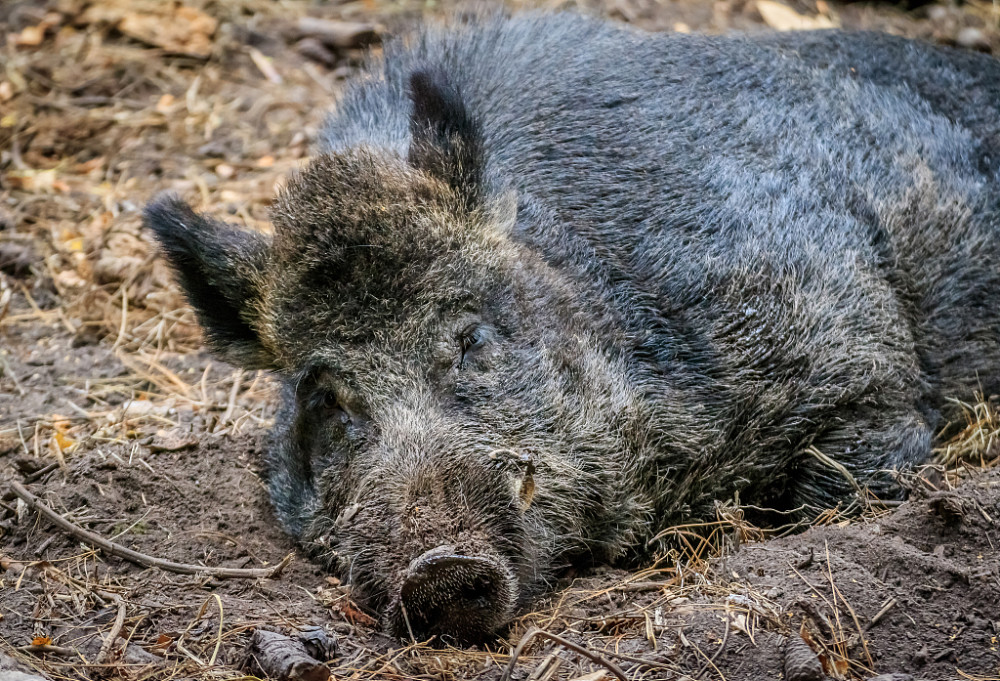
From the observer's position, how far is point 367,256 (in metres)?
3.91

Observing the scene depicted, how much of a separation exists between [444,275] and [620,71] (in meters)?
1.74

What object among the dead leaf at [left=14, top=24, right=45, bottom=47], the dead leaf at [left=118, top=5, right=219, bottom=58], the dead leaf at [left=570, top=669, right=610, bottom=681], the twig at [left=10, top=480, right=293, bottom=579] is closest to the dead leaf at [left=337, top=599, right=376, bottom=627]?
the twig at [left=10, top=480, right=293, bottom=579]

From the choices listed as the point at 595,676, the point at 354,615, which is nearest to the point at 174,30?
the point at 354,615

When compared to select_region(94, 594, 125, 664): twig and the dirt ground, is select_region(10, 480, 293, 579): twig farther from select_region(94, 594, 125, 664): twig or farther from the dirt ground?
select_region(94, 594, 125, 664): twig

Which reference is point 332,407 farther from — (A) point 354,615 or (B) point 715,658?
(B) point 715,658

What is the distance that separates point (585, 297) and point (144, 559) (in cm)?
197

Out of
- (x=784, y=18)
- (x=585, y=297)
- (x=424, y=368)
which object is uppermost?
(x=784, y=18)

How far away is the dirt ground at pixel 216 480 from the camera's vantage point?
3.31 metres

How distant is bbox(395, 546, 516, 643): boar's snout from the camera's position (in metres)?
3.41

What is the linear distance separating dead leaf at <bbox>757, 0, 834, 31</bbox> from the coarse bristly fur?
2900 mm

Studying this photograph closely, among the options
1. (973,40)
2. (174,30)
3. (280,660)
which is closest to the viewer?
(280,660)

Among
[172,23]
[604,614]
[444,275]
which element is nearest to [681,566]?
[604,614]

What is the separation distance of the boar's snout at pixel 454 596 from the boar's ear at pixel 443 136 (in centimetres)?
148

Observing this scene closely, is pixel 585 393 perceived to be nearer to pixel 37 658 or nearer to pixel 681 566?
pixel 681 566
